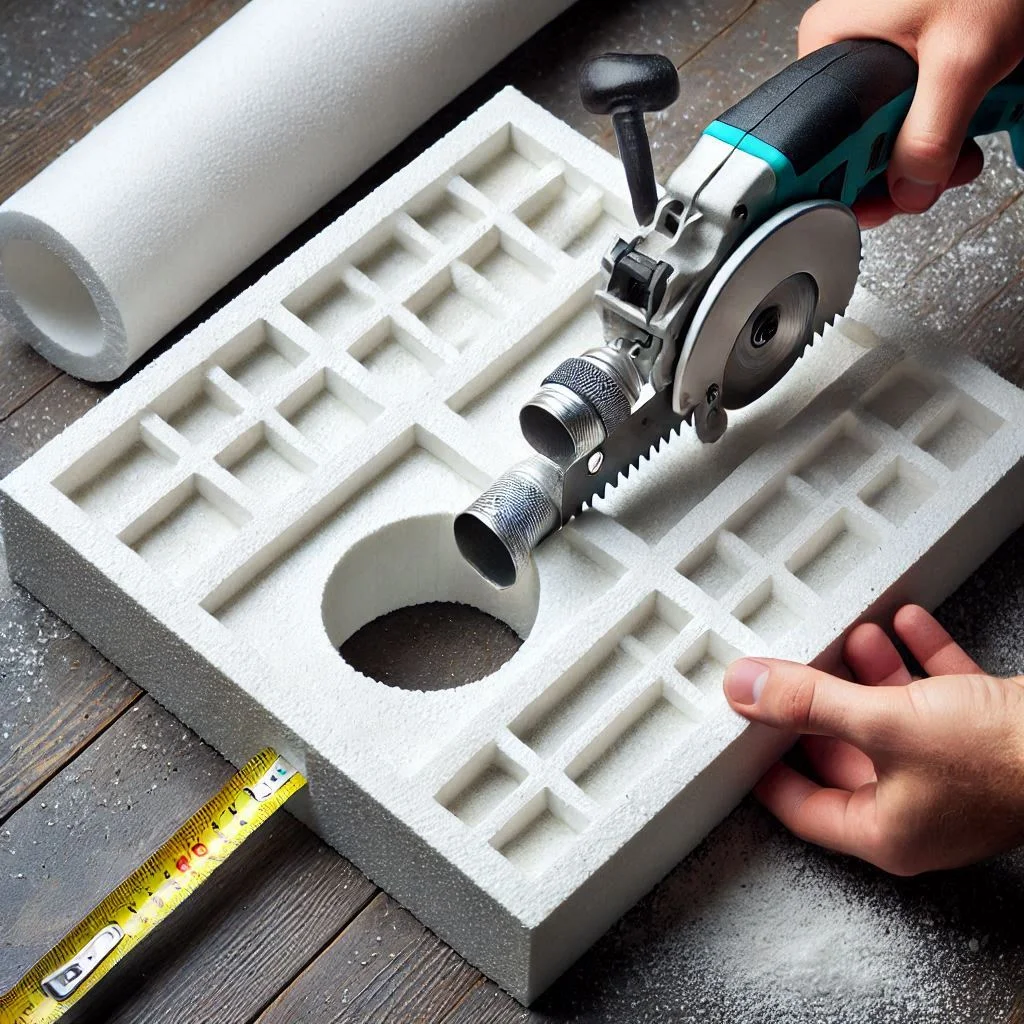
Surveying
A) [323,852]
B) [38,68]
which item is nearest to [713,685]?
[323,852]

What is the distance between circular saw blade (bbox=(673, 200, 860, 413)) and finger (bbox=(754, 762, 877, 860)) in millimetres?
308

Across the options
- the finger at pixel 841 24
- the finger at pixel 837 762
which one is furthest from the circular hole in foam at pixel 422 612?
the finger at pixel 841 24

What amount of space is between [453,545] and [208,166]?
1.39 feet

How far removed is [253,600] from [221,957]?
10.8 inches

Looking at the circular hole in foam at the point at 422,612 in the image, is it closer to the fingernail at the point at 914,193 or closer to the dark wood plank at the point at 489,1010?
the dark wood plank at the point at 489,1010

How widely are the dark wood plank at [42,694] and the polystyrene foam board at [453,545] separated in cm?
3

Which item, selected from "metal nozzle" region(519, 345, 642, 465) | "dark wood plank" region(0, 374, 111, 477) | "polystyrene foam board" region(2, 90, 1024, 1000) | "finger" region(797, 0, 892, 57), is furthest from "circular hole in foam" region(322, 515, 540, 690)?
"finger" region(797, 0, 892, 57)

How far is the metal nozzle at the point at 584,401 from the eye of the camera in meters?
1.31

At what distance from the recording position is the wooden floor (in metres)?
1.36

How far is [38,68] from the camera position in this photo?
6.03 ft

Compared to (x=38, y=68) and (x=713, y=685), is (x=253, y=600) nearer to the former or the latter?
(x=713, y=685)

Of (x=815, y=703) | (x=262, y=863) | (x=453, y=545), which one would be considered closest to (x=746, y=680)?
(x=815, y=703)

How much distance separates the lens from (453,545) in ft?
4.80

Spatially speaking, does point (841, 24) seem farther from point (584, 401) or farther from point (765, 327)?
point (584, 401)
